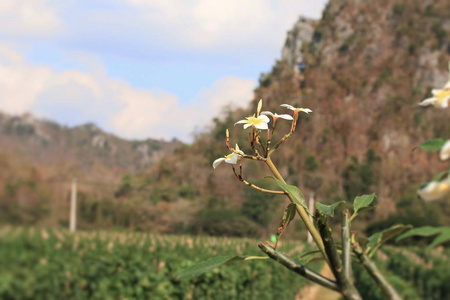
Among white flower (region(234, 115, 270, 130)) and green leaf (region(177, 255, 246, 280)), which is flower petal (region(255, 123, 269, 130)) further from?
green leaf (region(177, 255, 246, 280))

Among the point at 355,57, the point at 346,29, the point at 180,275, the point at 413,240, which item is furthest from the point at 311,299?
the point at 346,29

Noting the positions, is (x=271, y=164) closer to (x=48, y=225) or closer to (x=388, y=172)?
(x=48, y=225)

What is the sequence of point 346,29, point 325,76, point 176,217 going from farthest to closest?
1. point 346,29
2. point 325,76
3. point 176,217

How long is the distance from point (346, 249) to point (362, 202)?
4.3 inches

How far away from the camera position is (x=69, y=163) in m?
4.40

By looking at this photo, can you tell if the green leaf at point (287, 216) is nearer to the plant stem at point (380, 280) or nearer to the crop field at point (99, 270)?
the plant stem at point (380, 280)

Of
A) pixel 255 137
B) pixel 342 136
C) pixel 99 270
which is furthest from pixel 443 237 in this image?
pixel 342 136

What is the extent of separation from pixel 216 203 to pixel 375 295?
12778 millimetres

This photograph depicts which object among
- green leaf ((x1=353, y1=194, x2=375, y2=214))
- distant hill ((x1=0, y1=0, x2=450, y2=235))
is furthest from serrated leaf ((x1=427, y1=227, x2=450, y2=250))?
distant hill ((x1=0, y1=0, x2=450, y2=235))

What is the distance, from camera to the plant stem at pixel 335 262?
1.22ft

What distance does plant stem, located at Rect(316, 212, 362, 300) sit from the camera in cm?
37

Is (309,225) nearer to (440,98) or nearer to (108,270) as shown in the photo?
(440,98)

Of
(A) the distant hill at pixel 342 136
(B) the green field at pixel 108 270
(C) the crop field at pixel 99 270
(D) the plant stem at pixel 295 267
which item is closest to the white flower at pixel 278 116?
(D) the plant stem at pixel 295 267

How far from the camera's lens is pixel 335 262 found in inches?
15.5
